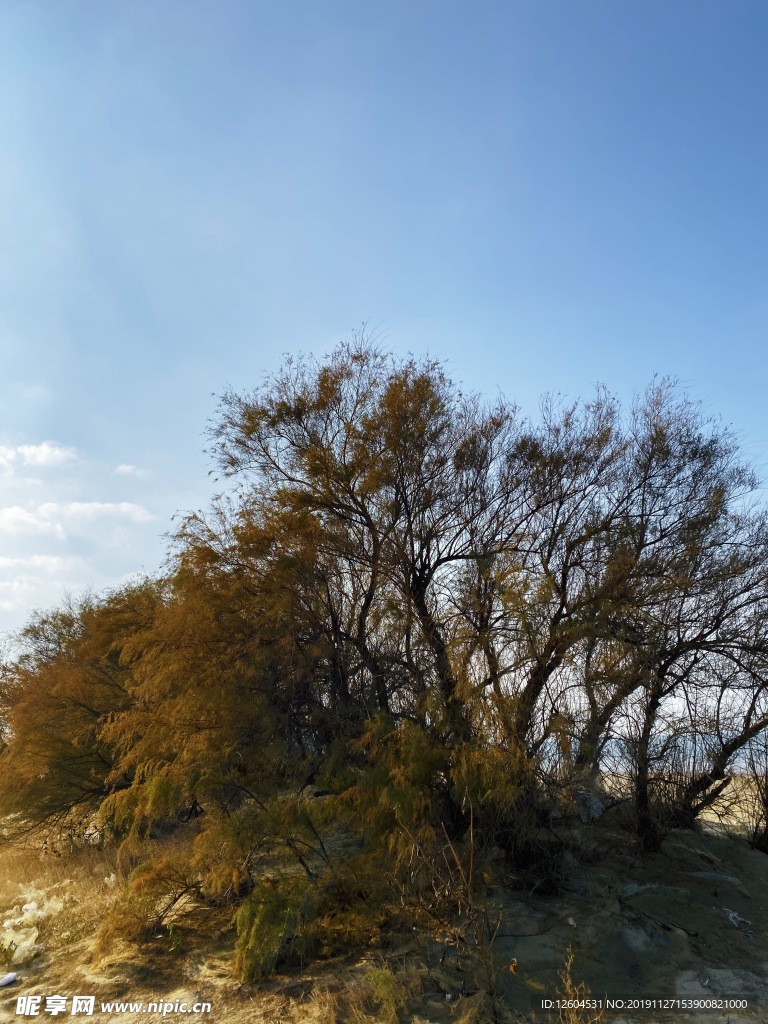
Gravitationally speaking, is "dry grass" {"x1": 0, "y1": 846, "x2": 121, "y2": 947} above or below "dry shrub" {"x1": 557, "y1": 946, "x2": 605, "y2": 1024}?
above

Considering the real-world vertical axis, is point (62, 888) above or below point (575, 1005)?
above

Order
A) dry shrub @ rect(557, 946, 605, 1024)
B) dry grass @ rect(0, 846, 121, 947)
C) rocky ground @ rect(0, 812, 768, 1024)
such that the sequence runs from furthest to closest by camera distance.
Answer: dry grass @ rect(0, 846, 121, 947), rocky ground @ rect(0, 812, 768, 1024), dry shrub @ rect(557, 946, 605, 1024)

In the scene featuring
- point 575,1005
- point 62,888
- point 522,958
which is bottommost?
point 575,1005

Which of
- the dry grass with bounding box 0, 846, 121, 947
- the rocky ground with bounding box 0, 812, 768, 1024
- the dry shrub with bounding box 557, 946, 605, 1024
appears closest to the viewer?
the dry shrub with bounding box 557, 946, 605, 1024

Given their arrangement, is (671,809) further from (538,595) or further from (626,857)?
(538,595)

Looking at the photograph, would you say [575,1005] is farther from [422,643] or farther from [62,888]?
[62,888]

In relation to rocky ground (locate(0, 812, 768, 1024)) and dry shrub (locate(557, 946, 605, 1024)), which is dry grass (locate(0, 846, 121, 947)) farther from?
dry shrub (locate(557, 946, 605, 1024))

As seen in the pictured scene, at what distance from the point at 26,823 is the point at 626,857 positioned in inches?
525

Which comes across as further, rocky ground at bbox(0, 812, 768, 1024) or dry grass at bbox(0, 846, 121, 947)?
dry grass at bbox(0, 846, 121, 947)

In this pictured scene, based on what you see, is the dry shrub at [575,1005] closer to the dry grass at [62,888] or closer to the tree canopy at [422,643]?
the tree canopy at [422,643]

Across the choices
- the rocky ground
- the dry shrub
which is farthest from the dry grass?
the dry shrub

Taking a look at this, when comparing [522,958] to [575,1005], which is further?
[522,958]

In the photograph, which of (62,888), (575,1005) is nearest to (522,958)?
(575,1005)

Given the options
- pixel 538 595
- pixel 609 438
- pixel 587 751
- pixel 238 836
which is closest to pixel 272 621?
pixel 238 836
